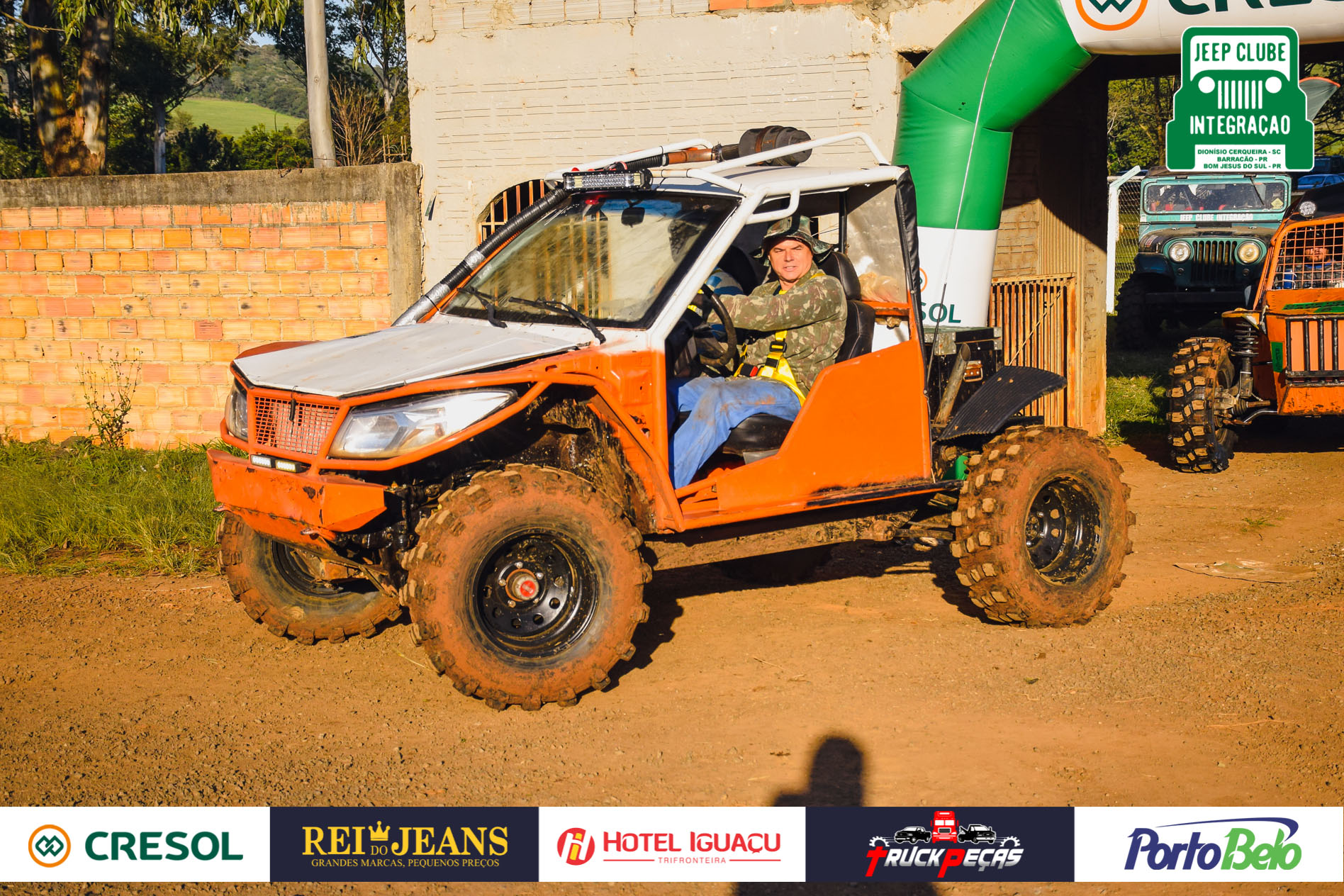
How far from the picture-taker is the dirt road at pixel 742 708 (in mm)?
4406

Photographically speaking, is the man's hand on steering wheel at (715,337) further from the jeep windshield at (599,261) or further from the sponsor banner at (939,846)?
the sponsor banner at (939,846)

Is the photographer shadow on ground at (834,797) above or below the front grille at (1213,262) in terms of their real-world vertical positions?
below

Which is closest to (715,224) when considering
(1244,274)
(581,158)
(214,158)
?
(581,158)

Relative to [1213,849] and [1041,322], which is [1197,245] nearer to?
[1041,322]

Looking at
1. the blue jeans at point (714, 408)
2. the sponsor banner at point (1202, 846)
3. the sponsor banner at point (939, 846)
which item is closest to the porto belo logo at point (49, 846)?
the sponsor banner at point (939, 846)

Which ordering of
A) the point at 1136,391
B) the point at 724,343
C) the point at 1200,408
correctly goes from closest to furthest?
the point at 724,343
the point at 1200,408
the point at 1136,391

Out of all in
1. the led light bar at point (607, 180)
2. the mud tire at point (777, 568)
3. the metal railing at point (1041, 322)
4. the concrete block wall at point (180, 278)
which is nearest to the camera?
the led light bar at point (607, 180)

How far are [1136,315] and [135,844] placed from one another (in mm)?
15872

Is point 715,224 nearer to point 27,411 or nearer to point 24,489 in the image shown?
point 24,489

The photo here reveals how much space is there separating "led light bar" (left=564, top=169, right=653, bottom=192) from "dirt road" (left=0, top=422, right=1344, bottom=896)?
212 centimetres

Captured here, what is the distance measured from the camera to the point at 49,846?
3922 mm

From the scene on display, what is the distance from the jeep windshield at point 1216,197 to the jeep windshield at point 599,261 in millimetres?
13743

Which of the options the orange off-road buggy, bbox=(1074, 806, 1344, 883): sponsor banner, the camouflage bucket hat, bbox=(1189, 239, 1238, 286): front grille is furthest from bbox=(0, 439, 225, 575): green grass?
bbox=(1189, 239, 1238, 286): front grille

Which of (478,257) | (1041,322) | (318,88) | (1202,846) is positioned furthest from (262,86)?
(1202,846)
